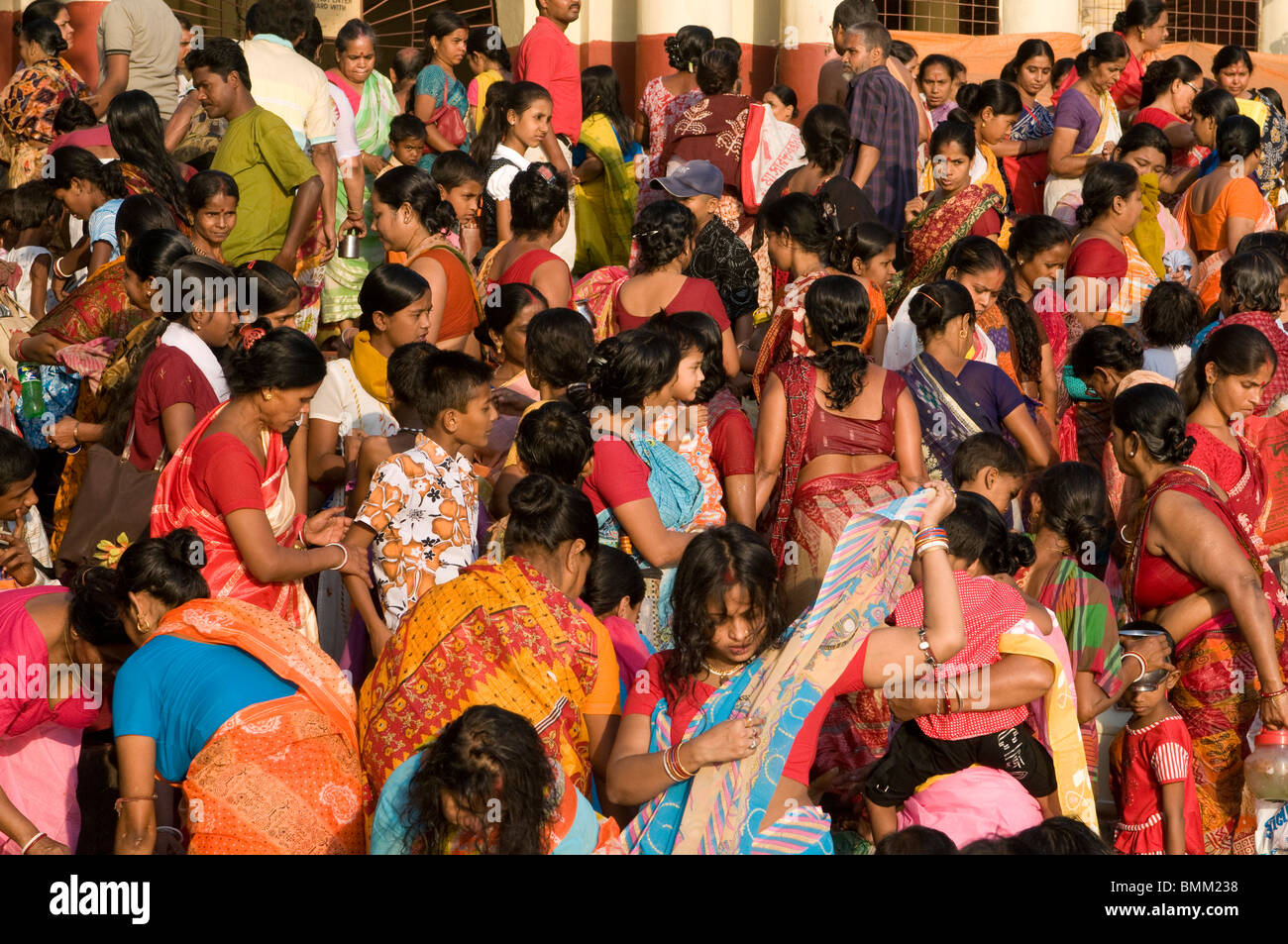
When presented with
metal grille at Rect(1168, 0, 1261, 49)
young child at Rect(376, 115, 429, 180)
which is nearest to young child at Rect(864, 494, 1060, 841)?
young child at Rect(376, 115, 429, 180)

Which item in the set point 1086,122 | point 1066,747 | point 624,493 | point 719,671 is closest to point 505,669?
point 719,671

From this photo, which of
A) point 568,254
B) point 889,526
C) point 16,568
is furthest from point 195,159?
point 889,526

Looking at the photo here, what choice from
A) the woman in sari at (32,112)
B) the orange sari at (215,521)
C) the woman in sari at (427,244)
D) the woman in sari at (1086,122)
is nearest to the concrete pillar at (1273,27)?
the woman in sari at (1086,122)

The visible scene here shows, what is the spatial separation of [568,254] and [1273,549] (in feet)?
12.8

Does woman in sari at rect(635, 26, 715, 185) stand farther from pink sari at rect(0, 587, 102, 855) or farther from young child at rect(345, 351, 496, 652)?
pink sari at rect(0, 587, 102, 855)

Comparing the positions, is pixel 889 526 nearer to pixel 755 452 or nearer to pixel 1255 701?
pixel 755 452

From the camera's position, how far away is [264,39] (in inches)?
300

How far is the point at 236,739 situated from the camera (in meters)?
3.52

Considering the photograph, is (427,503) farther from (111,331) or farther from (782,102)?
(782,102)

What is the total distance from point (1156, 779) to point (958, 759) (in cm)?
96

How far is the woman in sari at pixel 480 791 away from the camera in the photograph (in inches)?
120

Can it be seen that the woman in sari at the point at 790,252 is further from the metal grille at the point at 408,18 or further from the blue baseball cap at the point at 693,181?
the metal grille at the point at 408,18

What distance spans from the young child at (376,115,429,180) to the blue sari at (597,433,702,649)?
13.7ft

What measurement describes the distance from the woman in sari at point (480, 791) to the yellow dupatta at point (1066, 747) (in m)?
1.37
